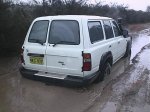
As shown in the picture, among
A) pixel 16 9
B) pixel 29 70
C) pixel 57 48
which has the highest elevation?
pixel 16 9

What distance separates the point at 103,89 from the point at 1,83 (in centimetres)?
281

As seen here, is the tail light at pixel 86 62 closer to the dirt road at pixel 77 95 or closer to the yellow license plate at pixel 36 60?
the dirt road at pixel 77 95

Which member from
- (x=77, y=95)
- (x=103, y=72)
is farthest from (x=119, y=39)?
(x=77, y=95)

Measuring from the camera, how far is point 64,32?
6.56 m

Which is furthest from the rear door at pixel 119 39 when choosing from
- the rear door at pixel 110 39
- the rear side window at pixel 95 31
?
the rear side window at pixel 95 31

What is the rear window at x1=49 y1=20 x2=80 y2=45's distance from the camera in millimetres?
6429

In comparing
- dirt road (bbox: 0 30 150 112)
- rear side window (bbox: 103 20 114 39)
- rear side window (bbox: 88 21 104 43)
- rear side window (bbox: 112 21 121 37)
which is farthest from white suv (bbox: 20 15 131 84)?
rear side window (bbox: 112 21 121 37)

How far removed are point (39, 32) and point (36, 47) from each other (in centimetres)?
44

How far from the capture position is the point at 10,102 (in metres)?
5.98

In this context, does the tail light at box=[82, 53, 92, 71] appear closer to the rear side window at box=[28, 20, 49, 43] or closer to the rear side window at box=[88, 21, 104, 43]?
the rear side window at box=[88, 21, 104, 43]

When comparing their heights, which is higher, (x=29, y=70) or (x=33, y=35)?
(x=33, y=35)

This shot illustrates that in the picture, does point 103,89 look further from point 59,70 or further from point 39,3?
point 39,3

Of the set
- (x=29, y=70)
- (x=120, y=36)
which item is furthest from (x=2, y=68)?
(x=120, y=36)

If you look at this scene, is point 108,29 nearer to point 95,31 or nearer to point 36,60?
point 95,31
